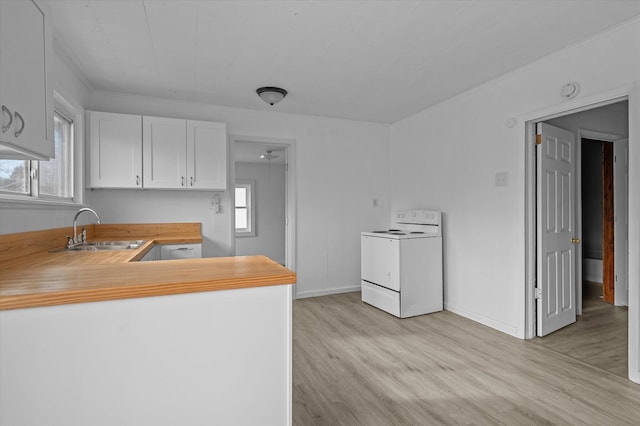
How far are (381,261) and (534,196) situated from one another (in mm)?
1674

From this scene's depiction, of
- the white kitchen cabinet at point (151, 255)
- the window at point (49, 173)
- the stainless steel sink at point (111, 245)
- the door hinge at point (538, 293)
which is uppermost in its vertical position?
the window at point (49, 173)

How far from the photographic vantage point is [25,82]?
1.36 meters

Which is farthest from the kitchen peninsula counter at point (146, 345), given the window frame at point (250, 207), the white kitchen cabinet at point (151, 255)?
the window frame at point (250, 207)

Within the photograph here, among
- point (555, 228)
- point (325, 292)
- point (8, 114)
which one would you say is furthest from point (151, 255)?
point (555, 228)

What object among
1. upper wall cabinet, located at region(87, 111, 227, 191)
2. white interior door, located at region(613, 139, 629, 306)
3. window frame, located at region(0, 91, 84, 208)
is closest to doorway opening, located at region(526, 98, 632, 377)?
white interior door, located at region(613, 139, 629, 306)

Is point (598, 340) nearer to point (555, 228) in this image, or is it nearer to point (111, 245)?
point (555, 228)

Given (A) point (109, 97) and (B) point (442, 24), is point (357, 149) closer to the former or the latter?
(B) point (442, 24)

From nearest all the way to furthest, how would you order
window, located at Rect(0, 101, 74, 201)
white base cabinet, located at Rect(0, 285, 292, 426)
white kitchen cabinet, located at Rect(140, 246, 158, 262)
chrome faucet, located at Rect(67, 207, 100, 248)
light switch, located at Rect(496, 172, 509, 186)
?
white base cabinet, located at Rect(0, 285, 292, 426) → window, located at Rect(0, 101, 74, 201) → chrome faucet, located at Rect(67, 207, 100, 248) → white kitchen cabinet, located at Rect(140, 246, 158, 262) → light switch, located at Rect(496, 172, 509, 186)

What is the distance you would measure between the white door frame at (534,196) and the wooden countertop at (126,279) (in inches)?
94.7

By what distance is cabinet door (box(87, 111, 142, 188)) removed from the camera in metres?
3.40

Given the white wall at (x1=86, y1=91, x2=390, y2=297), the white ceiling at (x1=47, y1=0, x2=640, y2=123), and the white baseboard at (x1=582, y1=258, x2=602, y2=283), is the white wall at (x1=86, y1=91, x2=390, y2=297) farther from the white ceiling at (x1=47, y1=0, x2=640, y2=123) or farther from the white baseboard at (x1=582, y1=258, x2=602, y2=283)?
the white baseboard at (x1=582, y1=258, x2=602, y2=283)

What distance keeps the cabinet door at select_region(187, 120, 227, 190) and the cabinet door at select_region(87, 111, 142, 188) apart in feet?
1.64

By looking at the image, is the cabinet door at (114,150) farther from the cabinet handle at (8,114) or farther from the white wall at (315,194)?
the cabinet handle at (8,114)

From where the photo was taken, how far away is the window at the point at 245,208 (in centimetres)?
770
